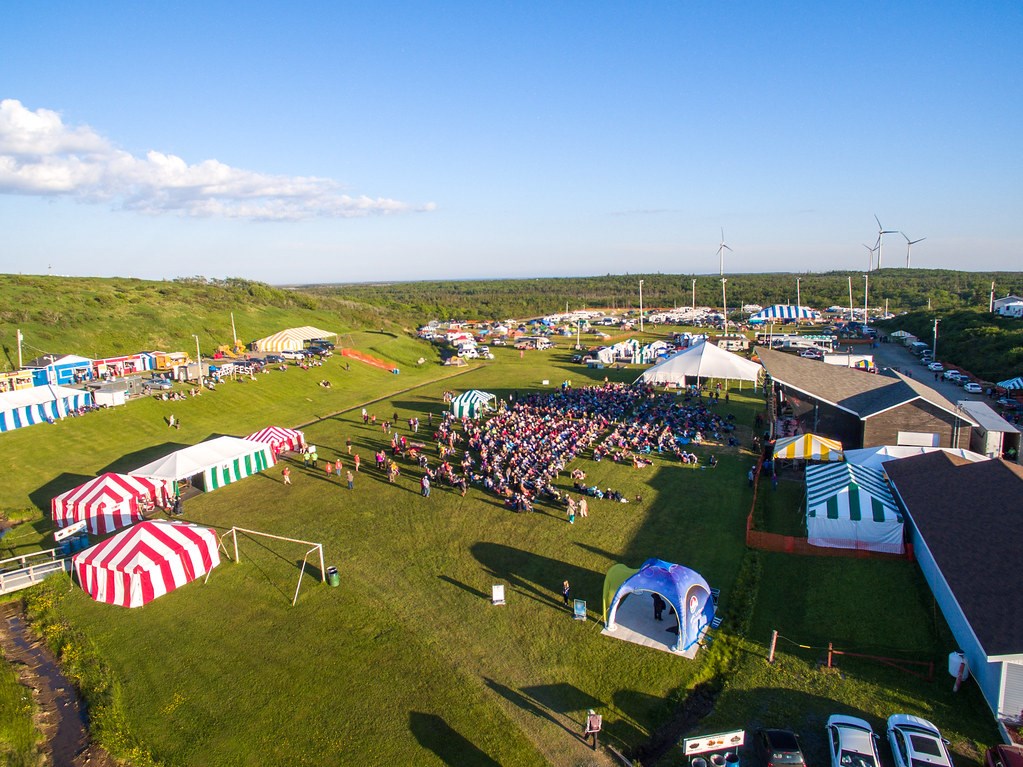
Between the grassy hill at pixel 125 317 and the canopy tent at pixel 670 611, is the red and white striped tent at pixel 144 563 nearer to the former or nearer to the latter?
the canopy tent at pixel 670 611

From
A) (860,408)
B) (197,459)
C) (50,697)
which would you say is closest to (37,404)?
(197,459)

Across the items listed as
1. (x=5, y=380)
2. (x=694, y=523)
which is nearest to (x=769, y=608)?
(x=694, y=523)

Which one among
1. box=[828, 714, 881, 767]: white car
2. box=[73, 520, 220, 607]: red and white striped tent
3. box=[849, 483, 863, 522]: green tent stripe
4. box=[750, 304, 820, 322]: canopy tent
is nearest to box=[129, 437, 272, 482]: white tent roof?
box=[73, 520, 220, 607]: red and white striped tent

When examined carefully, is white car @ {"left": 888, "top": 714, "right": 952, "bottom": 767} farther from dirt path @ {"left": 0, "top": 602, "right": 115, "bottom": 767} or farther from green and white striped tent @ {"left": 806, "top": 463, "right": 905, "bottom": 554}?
dirt path @ {"left": 0, "top": 602, "right": 115, "bottom": 767}

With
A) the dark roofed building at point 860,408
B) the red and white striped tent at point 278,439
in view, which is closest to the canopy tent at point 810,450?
the dark roofed building at point 860,408

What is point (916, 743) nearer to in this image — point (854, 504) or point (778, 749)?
point (778, 749)

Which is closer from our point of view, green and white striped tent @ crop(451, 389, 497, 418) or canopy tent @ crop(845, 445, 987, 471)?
canopy tent @ crop(845, 445, 987, 471)
